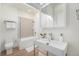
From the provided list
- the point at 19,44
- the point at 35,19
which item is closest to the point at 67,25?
the point at 35,19

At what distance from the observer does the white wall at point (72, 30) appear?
4.44 feet

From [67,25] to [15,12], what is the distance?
2.48ft

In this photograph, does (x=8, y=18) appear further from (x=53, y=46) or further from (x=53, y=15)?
(x=53, y=46)

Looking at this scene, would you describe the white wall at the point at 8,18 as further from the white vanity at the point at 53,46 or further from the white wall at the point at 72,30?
the white wall at the point at 72,30

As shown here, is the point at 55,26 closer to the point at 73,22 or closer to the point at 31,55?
the point at 73,22

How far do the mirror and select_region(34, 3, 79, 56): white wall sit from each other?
67mm

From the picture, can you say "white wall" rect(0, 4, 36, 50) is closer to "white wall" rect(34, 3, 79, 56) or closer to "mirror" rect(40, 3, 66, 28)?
"mirror" rect(40, 3, 66, 28)

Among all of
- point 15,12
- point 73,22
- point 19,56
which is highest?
point 15,12

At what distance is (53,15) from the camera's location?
1428 millimetres

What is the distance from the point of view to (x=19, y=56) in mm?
1408

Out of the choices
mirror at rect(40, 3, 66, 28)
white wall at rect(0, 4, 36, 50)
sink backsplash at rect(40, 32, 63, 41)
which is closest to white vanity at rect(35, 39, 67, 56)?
sink backsplash at rect(40, 32, 63, 41)

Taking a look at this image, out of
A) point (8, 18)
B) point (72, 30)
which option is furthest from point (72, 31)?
point (8, 18)

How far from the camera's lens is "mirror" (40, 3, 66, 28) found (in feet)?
4.58

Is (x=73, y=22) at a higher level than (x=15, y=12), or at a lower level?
lower
